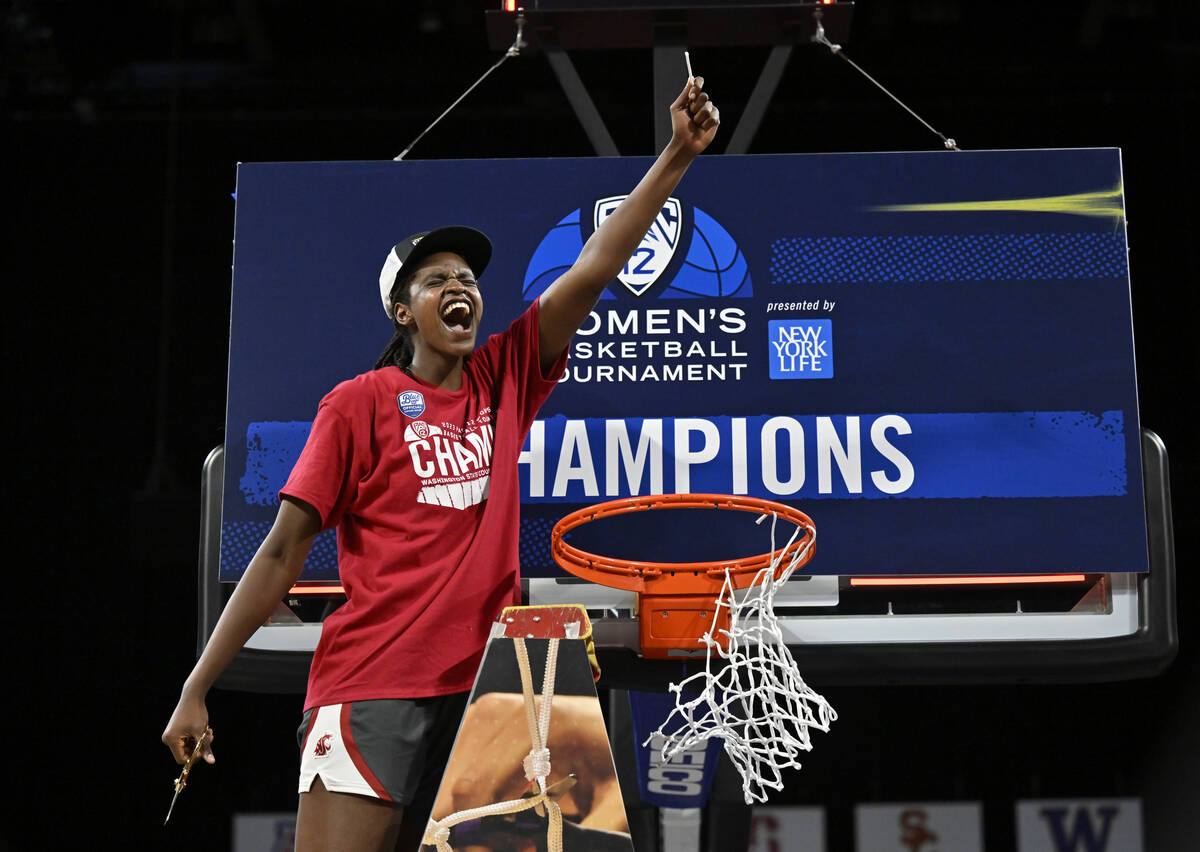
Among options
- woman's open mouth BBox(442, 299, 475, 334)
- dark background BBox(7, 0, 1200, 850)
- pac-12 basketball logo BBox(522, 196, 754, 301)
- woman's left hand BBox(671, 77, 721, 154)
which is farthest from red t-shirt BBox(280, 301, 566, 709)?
dark background BBox(7, 0, 1200, 850)

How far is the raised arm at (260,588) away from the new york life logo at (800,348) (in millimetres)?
1305

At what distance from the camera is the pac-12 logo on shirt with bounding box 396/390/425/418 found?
2.22 m

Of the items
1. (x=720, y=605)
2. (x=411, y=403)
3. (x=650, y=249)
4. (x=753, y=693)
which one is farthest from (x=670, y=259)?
(x=753, y=693)

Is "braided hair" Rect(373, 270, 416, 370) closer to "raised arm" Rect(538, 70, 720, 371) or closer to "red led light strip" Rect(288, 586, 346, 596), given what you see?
"raised arm" Rect(538, 70, 720, 371)

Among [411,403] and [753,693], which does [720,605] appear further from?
[411,403]

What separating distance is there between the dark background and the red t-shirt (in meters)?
4.75

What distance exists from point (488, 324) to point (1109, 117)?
496 cm

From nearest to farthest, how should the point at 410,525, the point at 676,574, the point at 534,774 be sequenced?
the point at 534,774
the point at 410,525
the point at 676,574

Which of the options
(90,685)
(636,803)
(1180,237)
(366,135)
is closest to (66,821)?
(90,685)

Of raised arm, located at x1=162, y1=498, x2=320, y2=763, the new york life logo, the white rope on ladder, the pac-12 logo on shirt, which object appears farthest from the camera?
the new york life logo

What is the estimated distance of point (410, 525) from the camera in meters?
2.12

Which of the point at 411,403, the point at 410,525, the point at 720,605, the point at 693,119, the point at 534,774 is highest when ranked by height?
the point at 693,119

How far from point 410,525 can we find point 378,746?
37 cm

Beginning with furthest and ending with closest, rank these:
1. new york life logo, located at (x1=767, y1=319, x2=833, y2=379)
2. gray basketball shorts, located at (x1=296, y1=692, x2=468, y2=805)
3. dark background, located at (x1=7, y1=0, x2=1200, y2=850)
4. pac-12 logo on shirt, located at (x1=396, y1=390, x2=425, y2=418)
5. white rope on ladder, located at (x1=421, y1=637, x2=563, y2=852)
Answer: dark background, located at (x1=7, y1=0, x2=1200, y2=850)
new york life logo, located at (x1=767, y1=319, x2=833, y2=379)
pac-12 logo on shirt, located at (x1=396, y1=390, x2=425, y2=418)
gray basketball shorts, located at (x1=296, y1=692, x2=468, y2=805)
white rope on ladder, located at (x1=421, y1=637, x2=563, y2=852)
